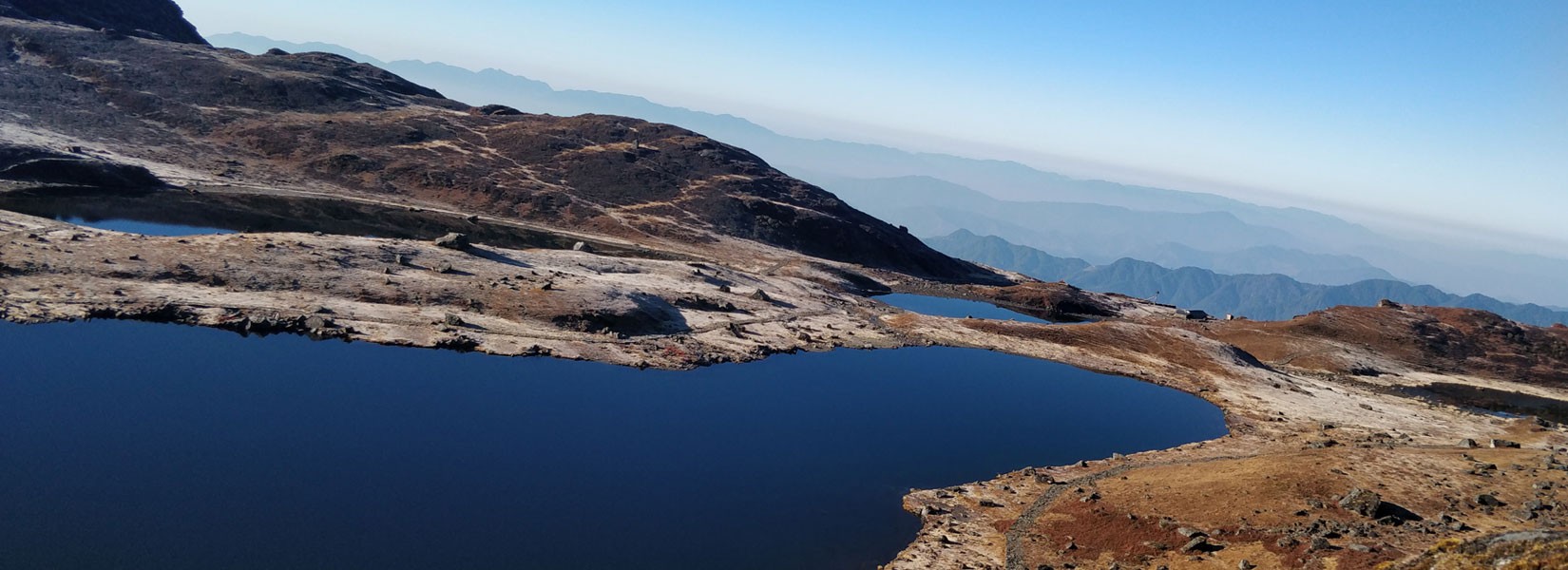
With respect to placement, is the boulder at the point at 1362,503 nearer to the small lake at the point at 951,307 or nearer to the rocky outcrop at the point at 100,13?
the small lake at the point at 951,307

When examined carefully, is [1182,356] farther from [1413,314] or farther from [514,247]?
[514,247]

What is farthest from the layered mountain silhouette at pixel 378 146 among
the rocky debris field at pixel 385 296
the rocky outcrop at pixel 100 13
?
the rocky debris field at pixel 385 296

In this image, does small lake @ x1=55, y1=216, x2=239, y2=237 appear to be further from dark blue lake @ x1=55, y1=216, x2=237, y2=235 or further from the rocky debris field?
the rocky debris field

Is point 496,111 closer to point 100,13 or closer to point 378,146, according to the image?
point 378,146

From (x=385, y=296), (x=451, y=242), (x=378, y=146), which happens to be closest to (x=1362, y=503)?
(x=385, y=296)

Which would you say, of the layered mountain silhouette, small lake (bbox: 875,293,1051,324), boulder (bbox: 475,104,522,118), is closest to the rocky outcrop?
the layered mountain silhouette

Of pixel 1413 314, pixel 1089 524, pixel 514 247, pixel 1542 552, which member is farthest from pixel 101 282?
pixel 1413 314
